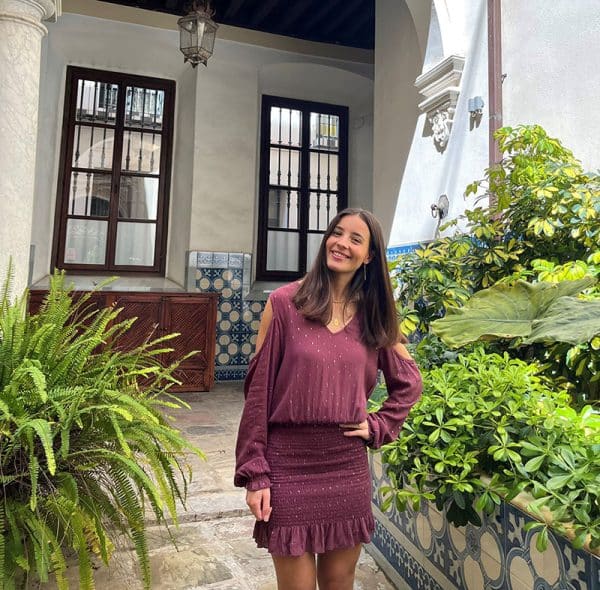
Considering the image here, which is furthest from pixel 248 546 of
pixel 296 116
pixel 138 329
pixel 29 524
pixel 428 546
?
pixel 296 116

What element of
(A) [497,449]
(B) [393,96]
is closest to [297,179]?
(B) [393,96]

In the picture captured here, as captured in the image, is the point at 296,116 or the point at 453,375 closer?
the point at 453,375

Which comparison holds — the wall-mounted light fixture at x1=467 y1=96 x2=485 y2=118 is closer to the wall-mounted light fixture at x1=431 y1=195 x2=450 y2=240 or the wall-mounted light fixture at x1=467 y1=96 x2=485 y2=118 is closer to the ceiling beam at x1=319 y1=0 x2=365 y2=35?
the wall-mounted light fixture at x1=431 y1=195 x2=450 y2=240

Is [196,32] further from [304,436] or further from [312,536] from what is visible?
[312,536]

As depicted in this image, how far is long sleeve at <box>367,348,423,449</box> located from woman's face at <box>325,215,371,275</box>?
0.96 ft

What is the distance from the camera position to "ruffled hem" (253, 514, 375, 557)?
1239 millimetres

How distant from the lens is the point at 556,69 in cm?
248

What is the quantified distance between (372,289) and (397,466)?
2.61 ft

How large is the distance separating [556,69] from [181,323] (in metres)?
4.42

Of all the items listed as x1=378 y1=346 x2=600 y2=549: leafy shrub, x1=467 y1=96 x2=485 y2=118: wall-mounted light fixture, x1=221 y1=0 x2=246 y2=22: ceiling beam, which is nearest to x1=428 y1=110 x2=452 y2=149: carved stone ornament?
x1=467 y1=96 x2=485 y2=118: wall-mounted light fixture

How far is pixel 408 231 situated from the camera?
3.64 m

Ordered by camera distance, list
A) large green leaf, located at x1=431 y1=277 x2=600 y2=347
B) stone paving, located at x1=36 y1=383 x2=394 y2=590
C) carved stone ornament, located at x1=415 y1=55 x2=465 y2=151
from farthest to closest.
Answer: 1. carved stone ornament, located at x1=415 y1=55 x2=465 y2=151
2. stone paving, located at x1=36 y1=383 x2=394 y2=590
3. large green leaf, located at x1=431 y1=277 x2=600 y2=347

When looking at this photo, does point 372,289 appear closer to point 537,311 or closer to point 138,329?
point 537,311

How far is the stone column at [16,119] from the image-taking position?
2.93 meters
